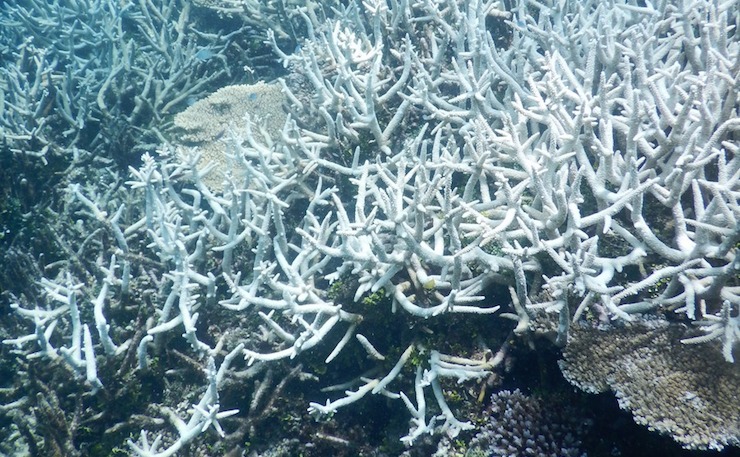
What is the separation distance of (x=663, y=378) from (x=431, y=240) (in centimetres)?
130

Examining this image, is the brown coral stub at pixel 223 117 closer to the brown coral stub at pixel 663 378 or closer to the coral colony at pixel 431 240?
the coral colony at pixel 431 240

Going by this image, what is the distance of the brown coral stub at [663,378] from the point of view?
194 centimetres

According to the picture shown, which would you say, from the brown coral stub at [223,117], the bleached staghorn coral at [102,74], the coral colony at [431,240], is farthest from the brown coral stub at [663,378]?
the bleached staghorn coral at [102,74]

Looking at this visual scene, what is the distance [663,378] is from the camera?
2062 millimetres

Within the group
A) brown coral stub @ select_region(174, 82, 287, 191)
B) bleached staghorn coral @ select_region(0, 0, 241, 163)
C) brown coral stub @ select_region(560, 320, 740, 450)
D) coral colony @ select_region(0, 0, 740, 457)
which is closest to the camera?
brown coral stub @ select_region(560, 320, 740, 450)

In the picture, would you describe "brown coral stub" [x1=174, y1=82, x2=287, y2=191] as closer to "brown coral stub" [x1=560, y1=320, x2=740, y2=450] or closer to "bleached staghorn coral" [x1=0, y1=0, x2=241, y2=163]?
"bleached staghorn coral" [x1=0, y1=0, x2=241, y2=163]

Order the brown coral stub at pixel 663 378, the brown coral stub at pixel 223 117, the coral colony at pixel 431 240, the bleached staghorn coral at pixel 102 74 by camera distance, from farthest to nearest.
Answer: the bleached staghorn coral at pixel 102 74 → the brown coral stub at pixel 223 117 → the coral colony at pixel 431 240 → the brown coral stub at pixel 663 378

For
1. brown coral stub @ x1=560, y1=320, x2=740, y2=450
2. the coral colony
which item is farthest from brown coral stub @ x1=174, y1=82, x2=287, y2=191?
brown coral stub @ x1=560, y1=320, x2=740, y2=450

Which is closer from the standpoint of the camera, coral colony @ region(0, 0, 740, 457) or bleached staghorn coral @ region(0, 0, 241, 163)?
coral colony @ region(0, 0, 740, 457)

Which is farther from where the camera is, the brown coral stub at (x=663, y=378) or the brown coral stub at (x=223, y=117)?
the brown coral stub at (x=223, y=117)

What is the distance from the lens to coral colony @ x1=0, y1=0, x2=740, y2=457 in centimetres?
214

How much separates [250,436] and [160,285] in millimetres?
1191

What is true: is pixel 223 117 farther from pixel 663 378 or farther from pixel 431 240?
pixel 663 378

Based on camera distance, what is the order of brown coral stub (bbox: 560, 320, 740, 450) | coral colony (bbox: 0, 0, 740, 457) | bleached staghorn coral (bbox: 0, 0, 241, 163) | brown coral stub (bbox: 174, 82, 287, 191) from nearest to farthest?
1. brown coral stub (bbox: 560, 320, 740, 450)
2. coral colony (bbox: 0, 0, 740, 457)
3. brown coral stub (bbox: 174, 82, 287, 191)
4. bleached staghorn coral (bbox: 0, 0, 241, 163)
